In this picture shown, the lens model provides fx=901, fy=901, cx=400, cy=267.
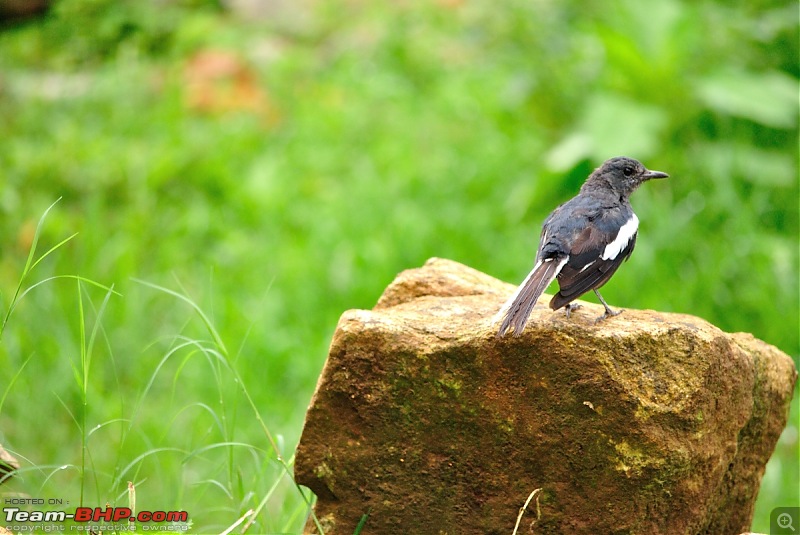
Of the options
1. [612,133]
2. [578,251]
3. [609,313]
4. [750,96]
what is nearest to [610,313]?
[609,313]

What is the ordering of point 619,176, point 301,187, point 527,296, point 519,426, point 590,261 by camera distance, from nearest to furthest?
1. point 519,426
2. point 527,296
3. point 590,261
4. point 619,176
5. point 301,187

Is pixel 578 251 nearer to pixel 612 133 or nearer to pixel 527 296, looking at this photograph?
pixel 527 296

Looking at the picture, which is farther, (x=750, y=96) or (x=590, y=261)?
(x=750, y=96)

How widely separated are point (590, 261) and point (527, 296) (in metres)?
0.52

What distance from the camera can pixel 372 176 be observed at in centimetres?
913

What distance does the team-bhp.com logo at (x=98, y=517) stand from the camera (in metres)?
3.44

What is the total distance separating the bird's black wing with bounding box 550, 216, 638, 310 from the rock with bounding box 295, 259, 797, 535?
0.71 ft

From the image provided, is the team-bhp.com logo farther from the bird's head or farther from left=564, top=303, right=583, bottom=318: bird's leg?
the bird's head

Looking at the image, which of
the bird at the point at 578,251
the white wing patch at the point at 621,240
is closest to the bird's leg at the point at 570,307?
the bird at the point at 578,251

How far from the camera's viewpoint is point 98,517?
133 inches

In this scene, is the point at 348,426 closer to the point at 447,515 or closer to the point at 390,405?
the point at 390,405

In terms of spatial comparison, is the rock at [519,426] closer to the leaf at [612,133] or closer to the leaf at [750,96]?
the leaf at [612,133]

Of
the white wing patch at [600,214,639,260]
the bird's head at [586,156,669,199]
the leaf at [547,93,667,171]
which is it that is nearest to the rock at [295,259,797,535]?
the white wing patch at [600,214,639,260]

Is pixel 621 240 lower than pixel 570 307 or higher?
higher
